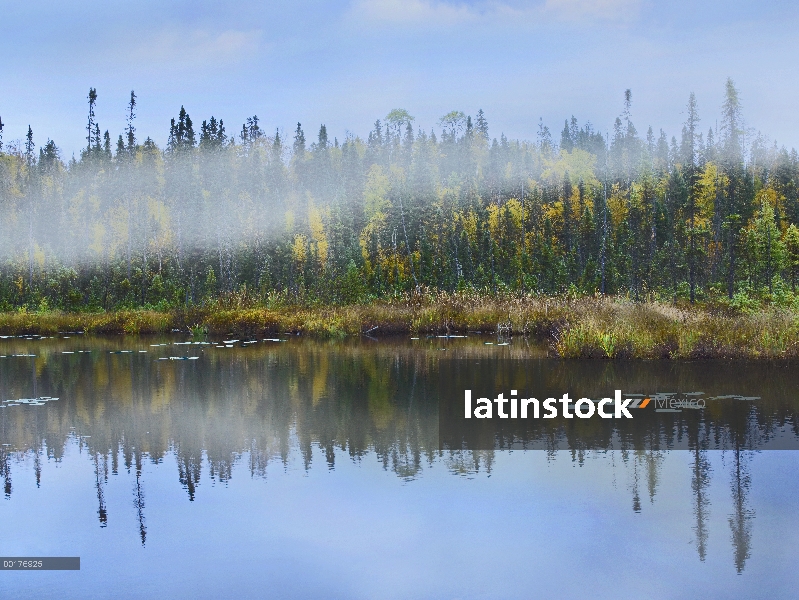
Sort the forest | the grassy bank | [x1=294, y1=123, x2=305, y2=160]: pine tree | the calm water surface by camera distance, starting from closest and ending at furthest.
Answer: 1. the calm water surface
2. the grassy bank
3. the forest
4. [x1=294, y1=123, x2=305, y2=160]: pine tree

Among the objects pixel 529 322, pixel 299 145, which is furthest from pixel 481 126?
pixel 529 322

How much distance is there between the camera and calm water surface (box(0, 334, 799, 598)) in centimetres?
809

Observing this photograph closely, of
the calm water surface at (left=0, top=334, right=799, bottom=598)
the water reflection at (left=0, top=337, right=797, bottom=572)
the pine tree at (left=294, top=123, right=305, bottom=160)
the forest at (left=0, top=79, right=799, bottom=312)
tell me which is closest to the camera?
the calm water surface at (left=0, top=334, right=799, bottom=598)

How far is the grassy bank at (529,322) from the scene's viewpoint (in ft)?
80.4

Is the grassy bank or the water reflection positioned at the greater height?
the grassy bank

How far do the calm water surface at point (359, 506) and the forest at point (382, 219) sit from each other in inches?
1687

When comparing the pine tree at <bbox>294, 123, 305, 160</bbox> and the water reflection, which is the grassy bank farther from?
the pine tree at <bbox>294, 123, 305, 160</bbox>

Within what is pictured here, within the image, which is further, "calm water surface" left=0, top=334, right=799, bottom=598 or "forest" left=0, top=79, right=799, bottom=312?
"forest" left=0, top=79, right=799, bottom=312

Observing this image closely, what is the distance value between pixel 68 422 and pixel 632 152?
109 m

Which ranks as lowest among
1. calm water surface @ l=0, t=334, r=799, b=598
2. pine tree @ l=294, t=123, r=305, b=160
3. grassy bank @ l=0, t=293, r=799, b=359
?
calm water surface @ l=0, t=334, r=799, b=598

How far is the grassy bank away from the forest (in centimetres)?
1453

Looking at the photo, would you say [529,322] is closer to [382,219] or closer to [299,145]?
[382,219]

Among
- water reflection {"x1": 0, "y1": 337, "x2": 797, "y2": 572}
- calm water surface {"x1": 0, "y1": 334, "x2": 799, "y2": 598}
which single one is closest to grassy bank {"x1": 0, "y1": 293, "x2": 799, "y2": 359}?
water reflection {"x1": 0, "y1": 337, "x2": 797, "y2": 572}

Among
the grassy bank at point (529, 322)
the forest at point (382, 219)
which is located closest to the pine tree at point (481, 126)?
the forest at point (382, 219)
